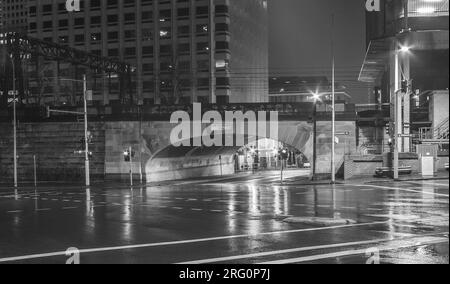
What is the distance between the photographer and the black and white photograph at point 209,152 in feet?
42.2

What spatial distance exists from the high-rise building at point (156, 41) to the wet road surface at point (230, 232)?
79.2 metres

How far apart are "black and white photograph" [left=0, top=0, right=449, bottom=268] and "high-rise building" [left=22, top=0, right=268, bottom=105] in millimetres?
285

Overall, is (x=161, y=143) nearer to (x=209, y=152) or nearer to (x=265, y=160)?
(x=209, y=152)

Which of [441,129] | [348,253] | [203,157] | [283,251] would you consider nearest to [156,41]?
[203,157]

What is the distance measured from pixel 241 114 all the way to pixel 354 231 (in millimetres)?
31472

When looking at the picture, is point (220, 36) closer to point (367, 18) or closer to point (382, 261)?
point (367, 18)

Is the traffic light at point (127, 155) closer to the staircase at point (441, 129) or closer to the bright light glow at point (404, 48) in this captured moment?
the bright light glow at point (404, 48)

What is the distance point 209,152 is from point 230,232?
47.3 metres

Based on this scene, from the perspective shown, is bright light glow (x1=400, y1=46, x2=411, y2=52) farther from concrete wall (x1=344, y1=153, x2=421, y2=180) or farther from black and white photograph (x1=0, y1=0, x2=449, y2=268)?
concrete wall (x1=344, y1=153, x2=421, y2=180)

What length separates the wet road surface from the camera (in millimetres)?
11727

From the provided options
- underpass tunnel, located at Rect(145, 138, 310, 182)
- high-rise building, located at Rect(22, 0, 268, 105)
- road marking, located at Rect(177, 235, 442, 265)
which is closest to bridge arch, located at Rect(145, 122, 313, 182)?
underpass tunnel, located at Rect(145, 138, 310, 182)
